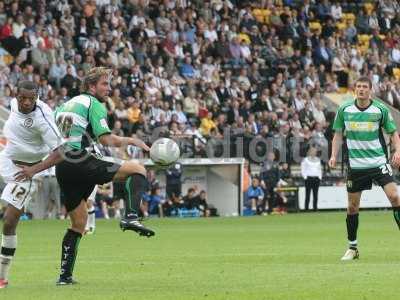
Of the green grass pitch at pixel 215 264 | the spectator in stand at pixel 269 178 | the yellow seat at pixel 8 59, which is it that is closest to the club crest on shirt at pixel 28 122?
the green grass pitch at pixel 215 264

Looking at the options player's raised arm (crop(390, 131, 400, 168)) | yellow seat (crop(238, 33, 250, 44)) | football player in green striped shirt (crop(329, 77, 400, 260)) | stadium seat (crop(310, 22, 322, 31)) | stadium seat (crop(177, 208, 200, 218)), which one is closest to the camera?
player's raised arm (crop(390, 131, 400, 168))

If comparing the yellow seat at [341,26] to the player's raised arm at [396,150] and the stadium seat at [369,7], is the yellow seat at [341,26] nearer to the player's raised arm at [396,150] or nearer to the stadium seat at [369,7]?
the stadium seat at [369,7]

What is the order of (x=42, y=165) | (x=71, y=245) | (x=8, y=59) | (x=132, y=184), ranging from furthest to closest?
(x=8, y=59) < (x=71, y=245) < (x=132, y=184) < (x=42, y=165)

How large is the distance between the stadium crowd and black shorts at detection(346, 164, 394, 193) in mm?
14865

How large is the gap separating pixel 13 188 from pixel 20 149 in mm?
429

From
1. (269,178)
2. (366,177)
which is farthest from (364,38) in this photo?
(366,177)

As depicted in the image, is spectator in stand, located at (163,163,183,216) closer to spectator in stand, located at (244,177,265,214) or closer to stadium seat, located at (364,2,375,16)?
spectator in stand, located at (244,177,265,214)

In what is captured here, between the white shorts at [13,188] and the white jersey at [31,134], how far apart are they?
0.10 m

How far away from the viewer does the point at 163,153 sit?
40.0 ft

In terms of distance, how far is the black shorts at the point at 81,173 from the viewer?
12.1 metres

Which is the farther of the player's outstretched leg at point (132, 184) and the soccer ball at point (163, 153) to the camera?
the soccer ball at point (163, 153)

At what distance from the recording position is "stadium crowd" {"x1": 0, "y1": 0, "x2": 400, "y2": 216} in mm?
31844

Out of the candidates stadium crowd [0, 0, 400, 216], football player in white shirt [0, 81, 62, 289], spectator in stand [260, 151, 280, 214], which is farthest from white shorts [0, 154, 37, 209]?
spectator in stand [260, 151, 280, 214]

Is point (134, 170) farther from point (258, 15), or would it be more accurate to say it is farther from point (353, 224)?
point (258, 15)
